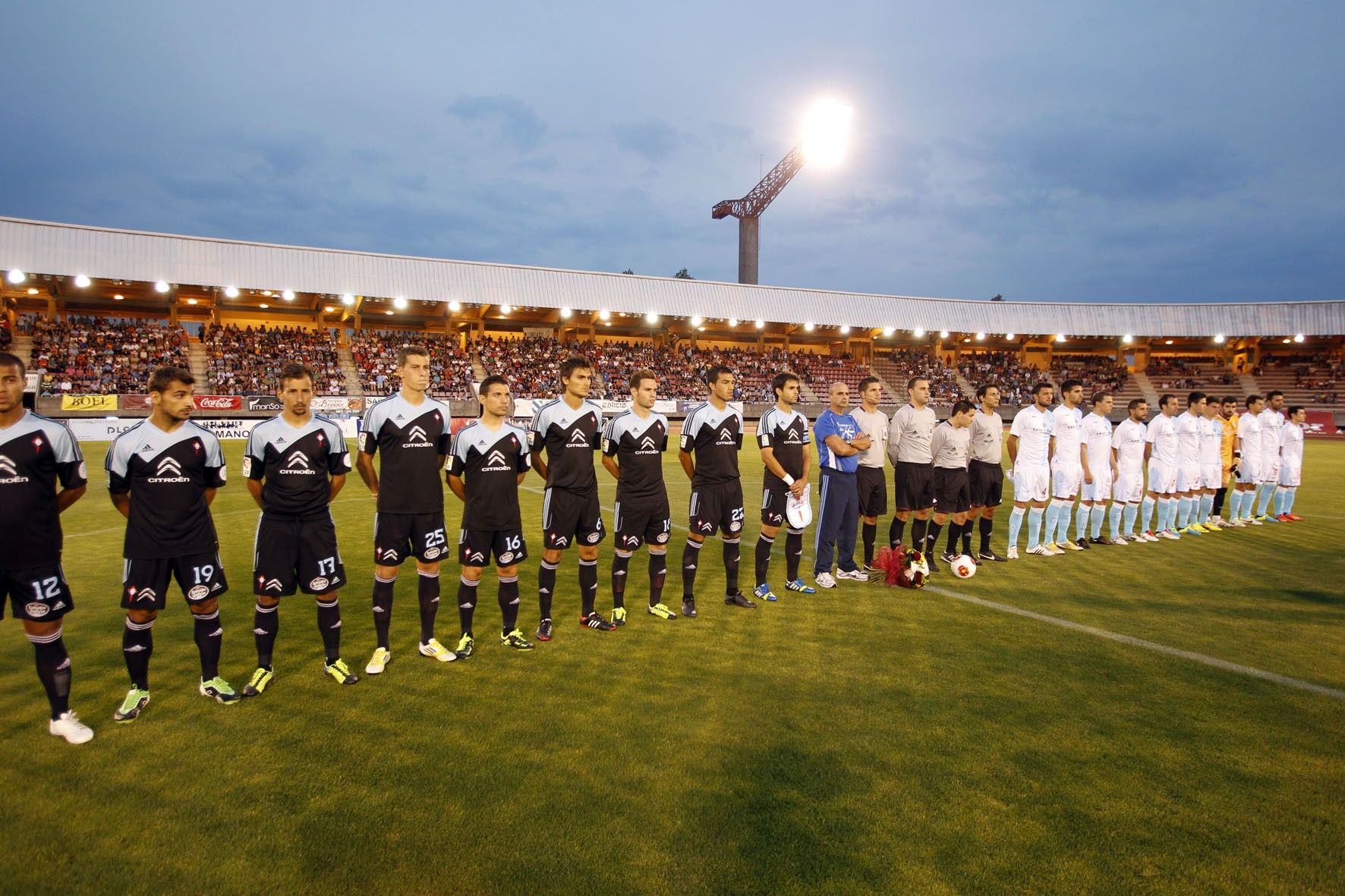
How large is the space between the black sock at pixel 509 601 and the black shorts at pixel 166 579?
1.84m

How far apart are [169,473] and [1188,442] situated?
13062 mm

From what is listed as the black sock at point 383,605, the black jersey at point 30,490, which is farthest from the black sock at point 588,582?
the black jersey at point 30,490

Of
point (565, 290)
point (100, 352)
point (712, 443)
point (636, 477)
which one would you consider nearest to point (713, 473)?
point (712, 443)

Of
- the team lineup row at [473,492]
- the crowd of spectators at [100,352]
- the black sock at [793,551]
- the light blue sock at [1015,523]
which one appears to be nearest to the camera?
the team lineup row at [473,492]

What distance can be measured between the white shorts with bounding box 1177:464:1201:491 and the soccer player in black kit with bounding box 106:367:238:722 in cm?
1249

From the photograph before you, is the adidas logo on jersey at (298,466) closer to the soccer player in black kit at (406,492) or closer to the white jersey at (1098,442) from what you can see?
the soccer player in black kit at (406,492)

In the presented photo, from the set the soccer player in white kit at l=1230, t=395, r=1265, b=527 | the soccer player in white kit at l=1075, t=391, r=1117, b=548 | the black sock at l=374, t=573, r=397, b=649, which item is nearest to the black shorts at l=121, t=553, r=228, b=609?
the black sock at l=374, t=573, r=397, b=649

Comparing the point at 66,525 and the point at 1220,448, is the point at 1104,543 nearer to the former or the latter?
the point at 1220,448

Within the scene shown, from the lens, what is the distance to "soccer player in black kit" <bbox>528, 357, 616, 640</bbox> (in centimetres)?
535

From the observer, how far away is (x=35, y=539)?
3.71 metres

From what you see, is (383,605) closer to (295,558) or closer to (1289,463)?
(295,558)

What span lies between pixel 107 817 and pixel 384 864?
1436 mm

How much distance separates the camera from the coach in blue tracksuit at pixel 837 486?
6.99 meters

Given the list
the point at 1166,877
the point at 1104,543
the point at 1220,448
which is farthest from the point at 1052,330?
the point at 1166,877
